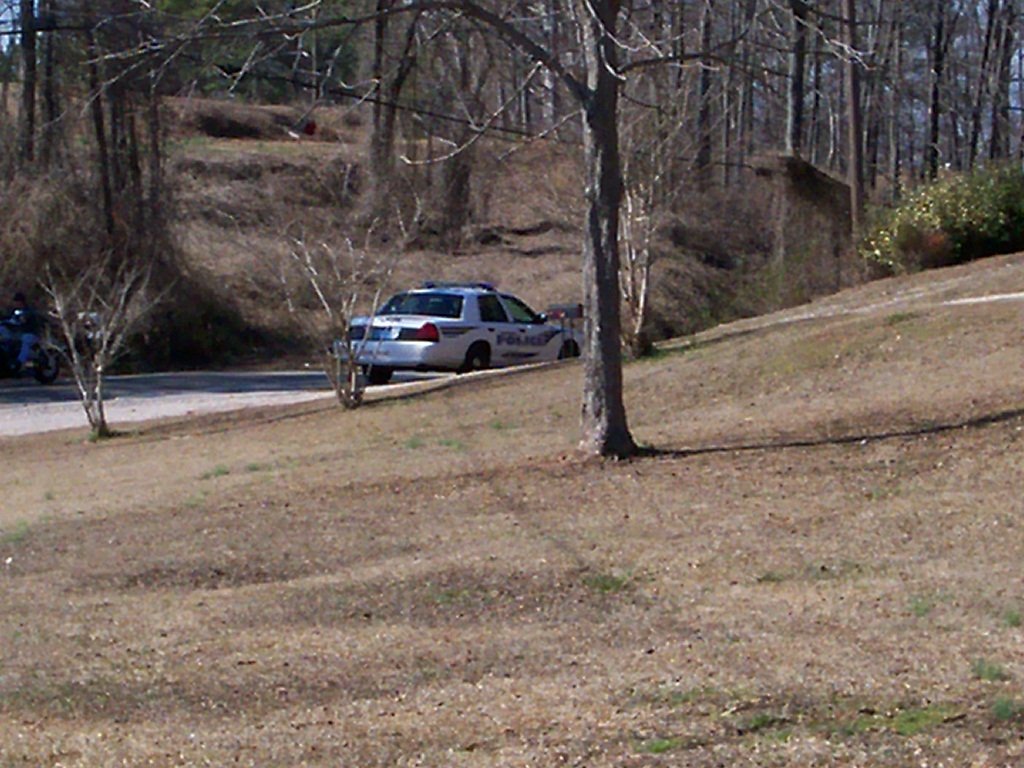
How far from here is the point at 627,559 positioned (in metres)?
8.73

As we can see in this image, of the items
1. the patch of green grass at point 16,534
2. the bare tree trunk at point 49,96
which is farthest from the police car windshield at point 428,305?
the patch of green grass at point 16,534

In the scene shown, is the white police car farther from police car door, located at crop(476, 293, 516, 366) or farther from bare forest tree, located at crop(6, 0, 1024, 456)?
bare forest tree, located at crop(6, 0, 1024, 456)

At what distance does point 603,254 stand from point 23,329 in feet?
58.9

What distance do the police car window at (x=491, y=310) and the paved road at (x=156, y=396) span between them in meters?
1.68

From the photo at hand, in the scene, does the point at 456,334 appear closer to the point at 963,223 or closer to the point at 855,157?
the point at 963,223

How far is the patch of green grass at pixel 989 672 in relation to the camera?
20.7 feet

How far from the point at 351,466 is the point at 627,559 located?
429cm

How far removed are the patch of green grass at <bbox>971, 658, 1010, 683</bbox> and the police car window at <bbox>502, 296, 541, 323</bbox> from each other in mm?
18030

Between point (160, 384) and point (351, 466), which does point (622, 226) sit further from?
point (160, 384)

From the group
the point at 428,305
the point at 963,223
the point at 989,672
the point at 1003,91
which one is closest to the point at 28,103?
the point at 428,305

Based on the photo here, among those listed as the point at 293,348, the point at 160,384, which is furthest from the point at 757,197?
the point at 160,384

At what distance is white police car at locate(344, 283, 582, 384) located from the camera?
74.5ft

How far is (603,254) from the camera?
11.4m

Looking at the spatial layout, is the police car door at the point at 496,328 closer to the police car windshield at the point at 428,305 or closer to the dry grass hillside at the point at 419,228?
the police car windshield at the point at 428,305
